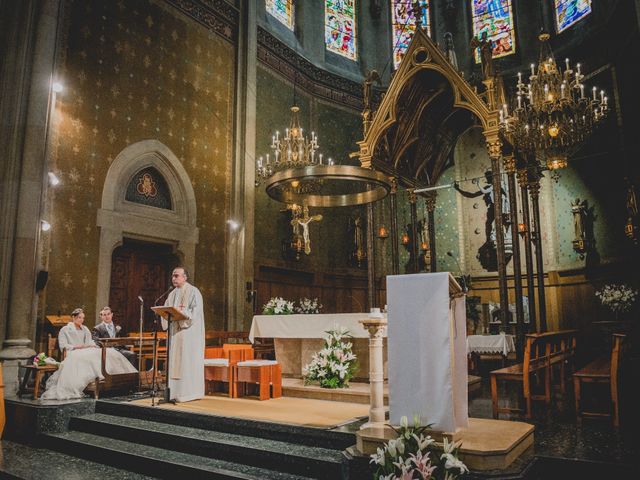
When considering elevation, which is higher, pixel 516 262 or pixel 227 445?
pixel 516 262

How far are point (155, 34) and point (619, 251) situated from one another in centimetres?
1080

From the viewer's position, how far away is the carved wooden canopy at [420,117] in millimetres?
8125

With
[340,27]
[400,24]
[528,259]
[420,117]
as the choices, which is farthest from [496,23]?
[528,259]

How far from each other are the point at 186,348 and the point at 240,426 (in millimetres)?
1586

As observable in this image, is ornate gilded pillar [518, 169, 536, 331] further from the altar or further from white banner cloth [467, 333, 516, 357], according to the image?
the altar

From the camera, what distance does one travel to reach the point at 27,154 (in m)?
7.74

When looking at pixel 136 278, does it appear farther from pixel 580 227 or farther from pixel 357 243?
pixel 580 227

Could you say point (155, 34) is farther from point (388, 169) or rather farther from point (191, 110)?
point (388, 169)

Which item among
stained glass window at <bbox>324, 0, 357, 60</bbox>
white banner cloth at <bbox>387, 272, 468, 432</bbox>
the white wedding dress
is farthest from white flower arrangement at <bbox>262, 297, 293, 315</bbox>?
stained glass window at <bbox>324, 0, 357, 60</bbox>

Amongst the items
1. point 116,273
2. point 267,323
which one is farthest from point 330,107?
point 267,323

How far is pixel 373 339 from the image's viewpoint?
163 inches

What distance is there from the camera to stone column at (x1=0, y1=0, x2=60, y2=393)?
289 inches

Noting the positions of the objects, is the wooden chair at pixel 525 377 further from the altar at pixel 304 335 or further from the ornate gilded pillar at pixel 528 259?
the ornate gilded pillar at pixel 528 259

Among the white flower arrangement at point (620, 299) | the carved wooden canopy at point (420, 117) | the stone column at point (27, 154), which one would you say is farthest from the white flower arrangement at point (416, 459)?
the white flower arrangement at point (620, 299)
